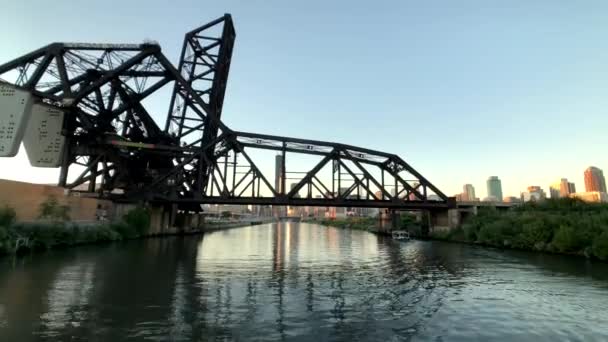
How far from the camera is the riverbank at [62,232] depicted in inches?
1064

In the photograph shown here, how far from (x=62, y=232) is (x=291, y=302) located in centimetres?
3120

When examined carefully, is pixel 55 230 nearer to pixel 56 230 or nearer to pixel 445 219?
pixel 56 230

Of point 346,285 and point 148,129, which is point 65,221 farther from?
point 346,285

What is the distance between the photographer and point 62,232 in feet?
111

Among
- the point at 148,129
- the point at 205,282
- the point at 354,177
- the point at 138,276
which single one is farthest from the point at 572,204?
the point at 148,129

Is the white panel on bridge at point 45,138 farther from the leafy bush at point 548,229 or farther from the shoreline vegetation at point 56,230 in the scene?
the leafy bush at point 548,229

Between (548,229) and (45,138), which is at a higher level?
(45,138)

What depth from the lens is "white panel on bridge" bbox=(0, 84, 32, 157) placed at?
4059cm

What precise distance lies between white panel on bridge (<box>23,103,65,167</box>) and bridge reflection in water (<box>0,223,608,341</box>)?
95.2 feet

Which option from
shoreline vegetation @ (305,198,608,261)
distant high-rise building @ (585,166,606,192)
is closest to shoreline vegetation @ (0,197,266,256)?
shoreline vegetation @ (305,198,608,261)

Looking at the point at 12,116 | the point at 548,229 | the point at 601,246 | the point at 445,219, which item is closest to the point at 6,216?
the point at 12,116

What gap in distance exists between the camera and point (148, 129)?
50812 millimetres

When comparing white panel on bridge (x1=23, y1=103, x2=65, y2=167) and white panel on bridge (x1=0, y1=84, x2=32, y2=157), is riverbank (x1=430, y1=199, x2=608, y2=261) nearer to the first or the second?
white panel on bridge (x1=23, y1=103, x2=65, y2=167)

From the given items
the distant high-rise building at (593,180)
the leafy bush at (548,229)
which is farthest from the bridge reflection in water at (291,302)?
the distant high-rise building at (593,180)
